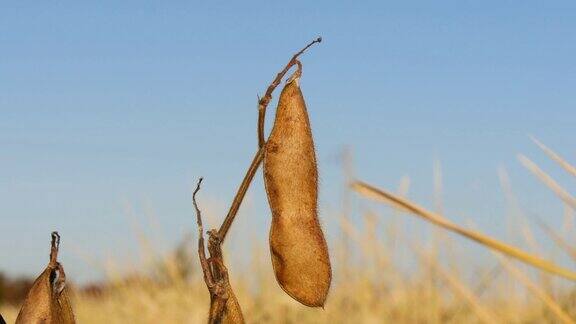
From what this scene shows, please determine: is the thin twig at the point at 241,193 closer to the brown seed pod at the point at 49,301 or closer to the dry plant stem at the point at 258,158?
the dry plant stem at the point at 258,158

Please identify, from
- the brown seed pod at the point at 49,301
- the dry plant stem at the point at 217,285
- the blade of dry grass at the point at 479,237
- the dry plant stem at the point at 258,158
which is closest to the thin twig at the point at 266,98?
the dry plant stem at the point at 258,158

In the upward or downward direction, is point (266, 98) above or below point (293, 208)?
above

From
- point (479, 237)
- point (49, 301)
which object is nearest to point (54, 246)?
point (49, 301)

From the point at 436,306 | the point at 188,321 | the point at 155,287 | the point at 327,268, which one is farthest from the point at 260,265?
the point at 327,268

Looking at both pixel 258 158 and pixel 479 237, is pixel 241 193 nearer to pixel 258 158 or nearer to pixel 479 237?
pixel 258 158

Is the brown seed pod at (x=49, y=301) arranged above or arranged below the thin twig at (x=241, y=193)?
below

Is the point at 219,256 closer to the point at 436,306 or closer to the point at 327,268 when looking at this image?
the point at 327,268

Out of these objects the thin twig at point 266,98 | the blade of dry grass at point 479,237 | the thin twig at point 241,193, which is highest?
the thin twig at point 266,98
